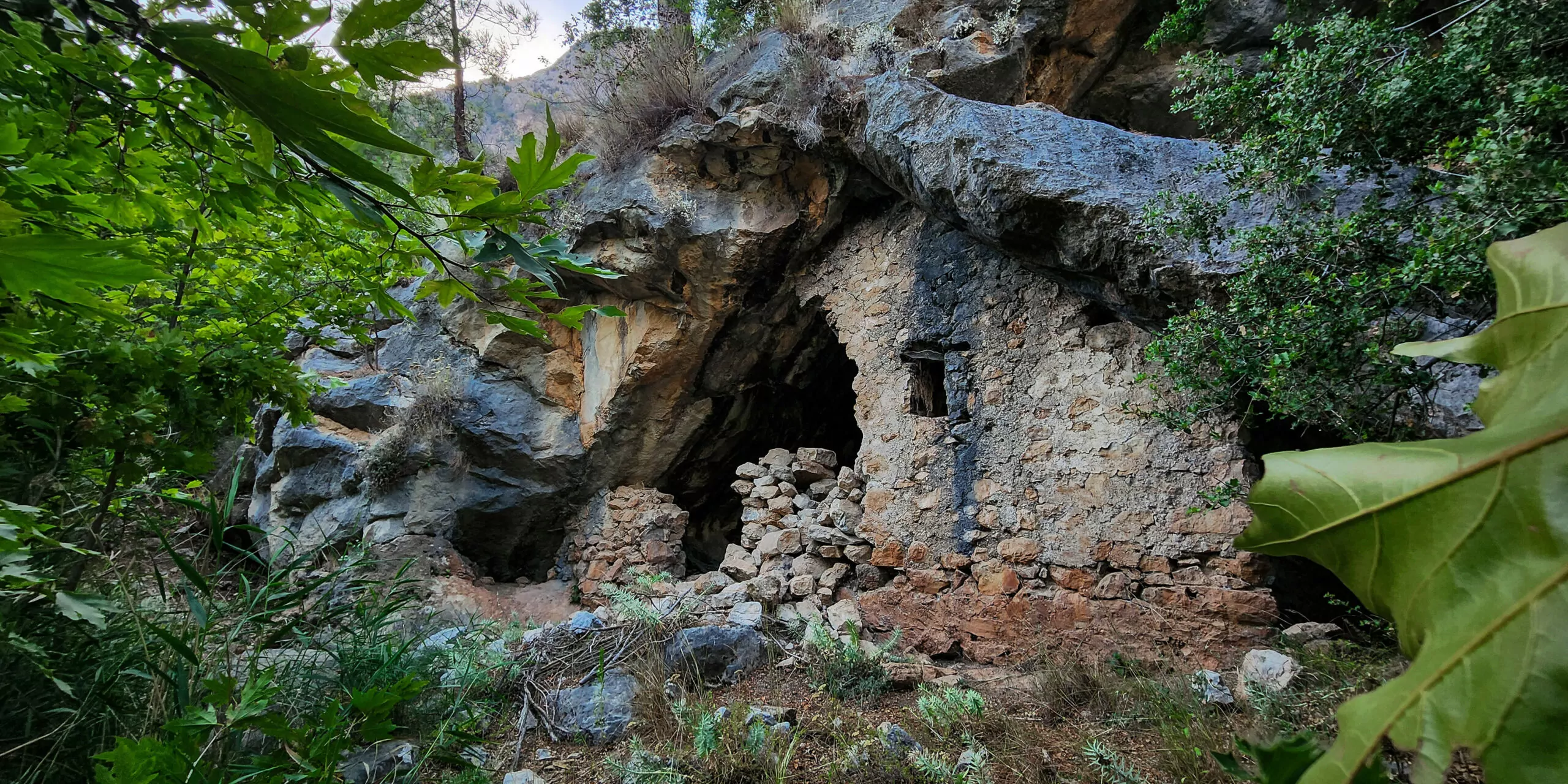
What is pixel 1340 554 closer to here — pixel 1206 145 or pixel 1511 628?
pixel 1511 628

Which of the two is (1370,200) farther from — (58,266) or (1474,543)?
(58,266)

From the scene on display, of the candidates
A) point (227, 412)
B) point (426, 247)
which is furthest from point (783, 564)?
point (426, 247)

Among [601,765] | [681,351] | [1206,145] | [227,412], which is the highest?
[1206,145]

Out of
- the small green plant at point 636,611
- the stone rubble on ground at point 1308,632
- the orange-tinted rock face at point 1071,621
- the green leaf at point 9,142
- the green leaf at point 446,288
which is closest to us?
the green leaf at point 9,142

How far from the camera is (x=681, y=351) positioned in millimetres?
5883

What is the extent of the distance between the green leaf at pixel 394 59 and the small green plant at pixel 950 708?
2607mm

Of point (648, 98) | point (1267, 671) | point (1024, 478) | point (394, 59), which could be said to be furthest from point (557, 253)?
point (648, 98)

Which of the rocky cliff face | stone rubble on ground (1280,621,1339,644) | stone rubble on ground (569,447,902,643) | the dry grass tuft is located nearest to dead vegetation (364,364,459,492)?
the rocky cliff face

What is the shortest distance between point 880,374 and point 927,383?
341mm

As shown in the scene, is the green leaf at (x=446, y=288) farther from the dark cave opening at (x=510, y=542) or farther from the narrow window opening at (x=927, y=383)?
the dark cave opening at (x=510, y=542)

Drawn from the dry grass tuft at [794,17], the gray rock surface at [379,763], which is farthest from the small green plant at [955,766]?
the dry grass tuft at [794,17]

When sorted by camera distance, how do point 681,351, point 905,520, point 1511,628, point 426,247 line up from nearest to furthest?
point 1511,628, point 426,247, point 905,520, point 681,351

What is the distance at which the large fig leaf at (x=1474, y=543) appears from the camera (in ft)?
0.94

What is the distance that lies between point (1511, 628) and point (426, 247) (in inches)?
51.0
